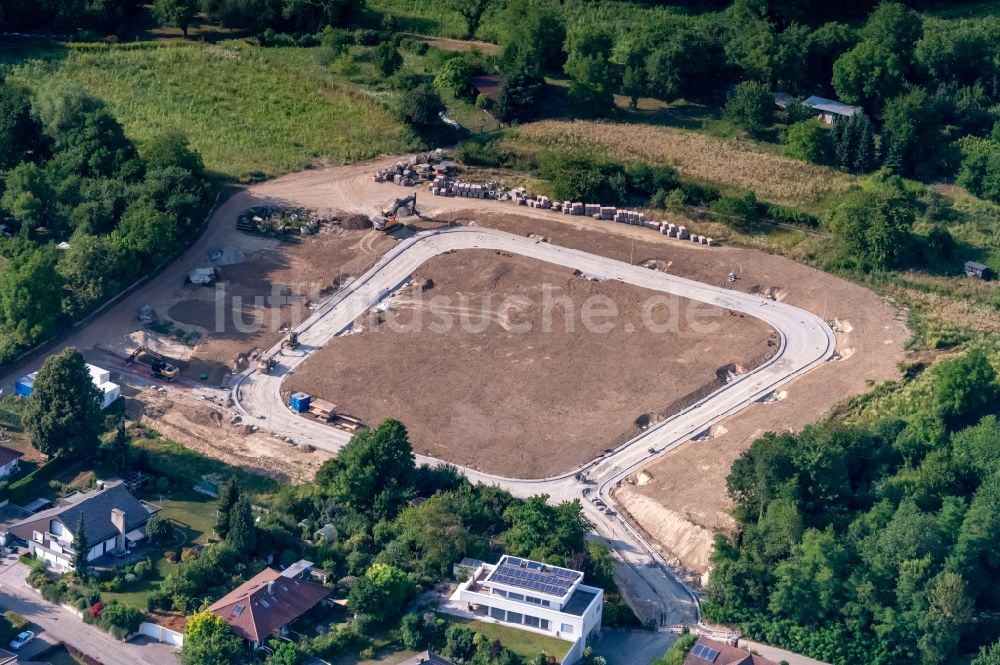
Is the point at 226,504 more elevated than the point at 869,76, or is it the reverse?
the point at 869,76

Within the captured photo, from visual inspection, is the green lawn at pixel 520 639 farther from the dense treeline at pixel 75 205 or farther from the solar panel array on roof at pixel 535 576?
the dense treeline at pixel 75 205

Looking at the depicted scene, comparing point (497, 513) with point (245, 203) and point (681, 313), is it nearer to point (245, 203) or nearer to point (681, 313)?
point (681, 313)

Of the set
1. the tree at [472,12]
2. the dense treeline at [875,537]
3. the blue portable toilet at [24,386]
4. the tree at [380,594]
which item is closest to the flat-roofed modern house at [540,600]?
the tree at [380,594]

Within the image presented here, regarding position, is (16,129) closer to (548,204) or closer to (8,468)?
(8,468)

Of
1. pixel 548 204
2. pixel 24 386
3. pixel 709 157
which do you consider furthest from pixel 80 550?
pixel 709 157

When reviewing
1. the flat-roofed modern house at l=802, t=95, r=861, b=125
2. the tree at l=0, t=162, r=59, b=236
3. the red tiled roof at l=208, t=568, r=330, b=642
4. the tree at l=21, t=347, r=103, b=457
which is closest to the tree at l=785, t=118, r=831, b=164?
the flat-roofed modern house at l=802, t=95, r=861, b=125

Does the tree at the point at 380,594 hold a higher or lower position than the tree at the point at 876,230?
lower

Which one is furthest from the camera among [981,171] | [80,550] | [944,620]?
[981,171]
